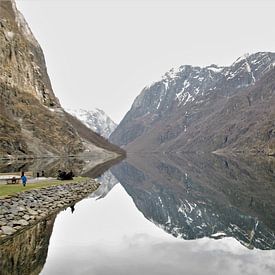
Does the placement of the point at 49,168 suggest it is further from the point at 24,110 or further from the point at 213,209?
the point at 24,110

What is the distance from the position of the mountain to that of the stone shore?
3595 inches

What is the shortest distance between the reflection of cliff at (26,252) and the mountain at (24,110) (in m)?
109

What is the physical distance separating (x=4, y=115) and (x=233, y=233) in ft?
424

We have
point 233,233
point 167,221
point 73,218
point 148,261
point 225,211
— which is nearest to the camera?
point 148,261

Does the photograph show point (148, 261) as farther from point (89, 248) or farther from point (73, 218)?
point (73, 218)

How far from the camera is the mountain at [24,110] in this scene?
143250 mm

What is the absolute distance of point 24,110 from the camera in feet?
532

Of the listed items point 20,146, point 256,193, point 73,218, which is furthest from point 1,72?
point 73,218

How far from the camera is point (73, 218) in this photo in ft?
115

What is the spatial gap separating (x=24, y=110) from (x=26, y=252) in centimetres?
14578

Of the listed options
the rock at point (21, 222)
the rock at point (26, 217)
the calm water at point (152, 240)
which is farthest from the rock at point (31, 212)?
the rock at point (21, 222)

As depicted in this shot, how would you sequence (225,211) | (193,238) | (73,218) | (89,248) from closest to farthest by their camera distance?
(89,248)
(193,238)
(73,218)
(225,211)

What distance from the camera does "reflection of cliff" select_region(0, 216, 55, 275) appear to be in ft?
65.0

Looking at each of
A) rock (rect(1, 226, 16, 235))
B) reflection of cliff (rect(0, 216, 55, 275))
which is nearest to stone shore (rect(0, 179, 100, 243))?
rock (rect(1, 226, 16, 235))
